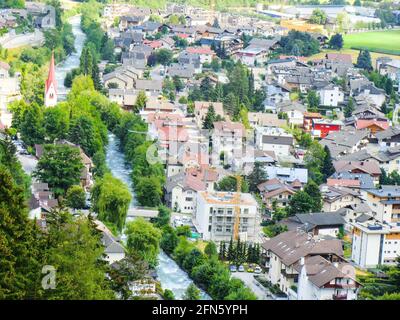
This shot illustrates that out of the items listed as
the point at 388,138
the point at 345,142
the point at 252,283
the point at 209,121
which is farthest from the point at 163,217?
the point at 388,138

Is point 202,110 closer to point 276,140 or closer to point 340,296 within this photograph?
point 276,140

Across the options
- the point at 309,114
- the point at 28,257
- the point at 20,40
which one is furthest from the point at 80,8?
the point at 28,257

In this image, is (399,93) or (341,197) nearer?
(341,197)

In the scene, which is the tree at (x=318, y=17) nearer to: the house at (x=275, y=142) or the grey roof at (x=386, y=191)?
the house at (x=275, y=142)

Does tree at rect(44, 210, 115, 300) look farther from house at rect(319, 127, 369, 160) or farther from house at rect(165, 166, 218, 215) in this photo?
house at rect(319, 127, 369, 160)

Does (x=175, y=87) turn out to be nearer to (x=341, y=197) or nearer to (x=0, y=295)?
(x=341, y=197)

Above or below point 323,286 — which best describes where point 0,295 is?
above

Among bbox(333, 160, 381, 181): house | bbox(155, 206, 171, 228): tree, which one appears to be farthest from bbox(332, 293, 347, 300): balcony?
bbox(333, 160, 381, 181): house
